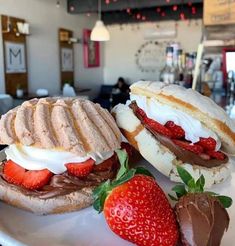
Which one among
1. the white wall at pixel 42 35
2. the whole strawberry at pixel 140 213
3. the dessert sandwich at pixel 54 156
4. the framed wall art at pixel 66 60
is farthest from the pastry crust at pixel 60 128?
the framed wall art at pixel 66 60

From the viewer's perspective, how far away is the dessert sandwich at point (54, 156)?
85 centimetres

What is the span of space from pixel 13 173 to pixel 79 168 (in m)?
0.19

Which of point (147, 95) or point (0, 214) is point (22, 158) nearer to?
point (0, 214)

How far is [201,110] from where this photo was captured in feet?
3.60

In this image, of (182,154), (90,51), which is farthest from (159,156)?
(90,51)

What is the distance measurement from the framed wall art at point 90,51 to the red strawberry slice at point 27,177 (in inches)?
301

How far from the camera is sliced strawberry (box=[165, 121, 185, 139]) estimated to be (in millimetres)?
1141

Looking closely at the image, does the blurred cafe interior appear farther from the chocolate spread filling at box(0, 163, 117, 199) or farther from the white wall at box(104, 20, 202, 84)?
the chocolate spread filling at box(0, 163, 117, 199)

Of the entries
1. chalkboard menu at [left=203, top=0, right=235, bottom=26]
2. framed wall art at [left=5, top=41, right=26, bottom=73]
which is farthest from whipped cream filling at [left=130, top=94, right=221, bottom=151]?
framed wall art at [left=5, top=41, right=26, bottom=73]

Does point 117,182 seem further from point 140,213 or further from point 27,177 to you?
point 27,177

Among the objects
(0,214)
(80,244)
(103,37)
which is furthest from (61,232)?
(103,37)

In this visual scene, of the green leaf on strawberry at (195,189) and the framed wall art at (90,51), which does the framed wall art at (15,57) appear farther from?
the green leaf on strawberry at (195,189)

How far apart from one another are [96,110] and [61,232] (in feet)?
1.29

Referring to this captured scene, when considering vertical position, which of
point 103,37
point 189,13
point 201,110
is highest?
point 189,13
